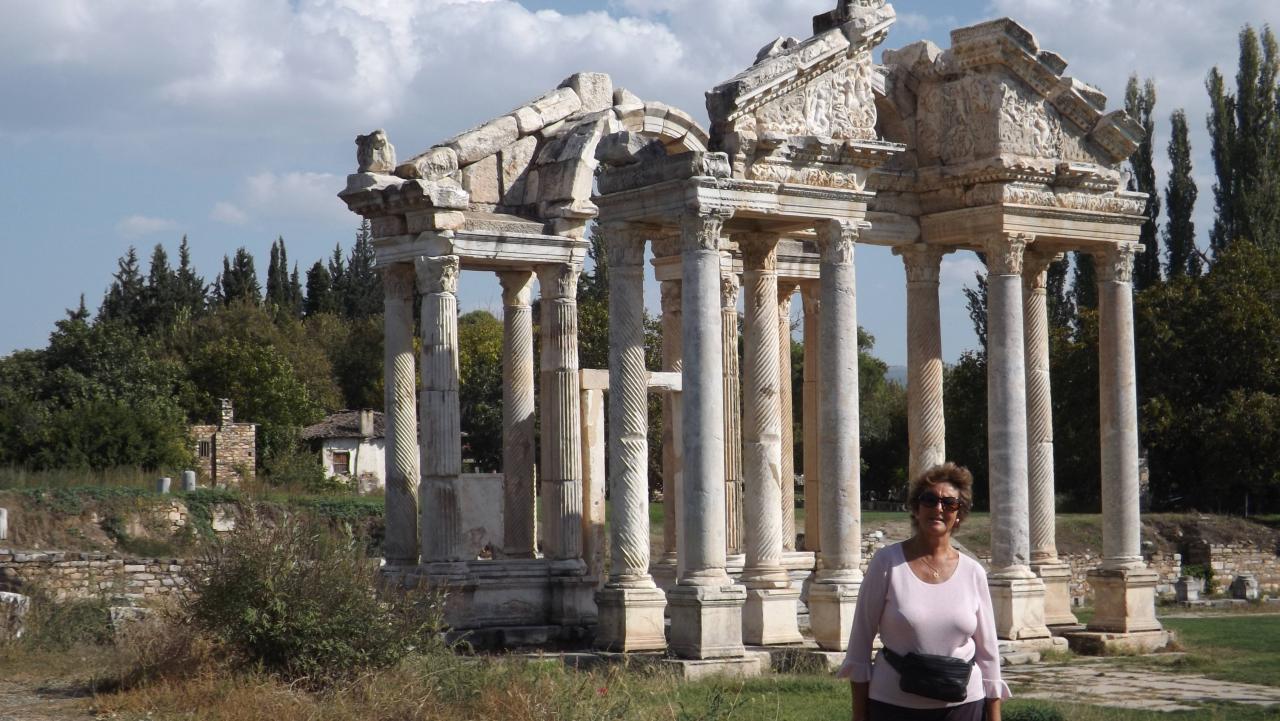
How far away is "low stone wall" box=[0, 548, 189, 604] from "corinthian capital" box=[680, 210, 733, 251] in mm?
13968

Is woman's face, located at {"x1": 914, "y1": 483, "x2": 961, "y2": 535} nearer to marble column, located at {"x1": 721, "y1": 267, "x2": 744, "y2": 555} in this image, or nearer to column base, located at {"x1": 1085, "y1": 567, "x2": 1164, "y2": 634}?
marble column, located at {"x1": 721, "y1": 267, "x2": 744, "y2": 555}

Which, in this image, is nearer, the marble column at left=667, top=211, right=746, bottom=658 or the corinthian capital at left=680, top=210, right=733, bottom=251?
the marble column at left=667, top=211, right=746, bottom=658

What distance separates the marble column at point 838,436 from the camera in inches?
829

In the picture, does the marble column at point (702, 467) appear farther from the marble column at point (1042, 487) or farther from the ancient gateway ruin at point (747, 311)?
the marble column at point (1042, 487)

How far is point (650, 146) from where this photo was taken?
68.5ft

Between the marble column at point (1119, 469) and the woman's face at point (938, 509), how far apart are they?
16869 mm

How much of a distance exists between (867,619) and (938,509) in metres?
0.63

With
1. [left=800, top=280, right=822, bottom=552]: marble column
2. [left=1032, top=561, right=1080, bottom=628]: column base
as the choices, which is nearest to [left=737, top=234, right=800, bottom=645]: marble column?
[left=800, top=280, right=822, bottom=552]: marble column

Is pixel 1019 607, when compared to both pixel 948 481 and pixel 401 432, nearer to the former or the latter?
pixel 401 432

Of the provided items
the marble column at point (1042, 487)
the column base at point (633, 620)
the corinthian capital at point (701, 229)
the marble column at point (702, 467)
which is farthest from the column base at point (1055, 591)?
the corinthian capital at point (701, 229)

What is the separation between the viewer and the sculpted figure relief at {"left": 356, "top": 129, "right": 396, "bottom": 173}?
24062 mm

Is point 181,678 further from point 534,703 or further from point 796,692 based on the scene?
point 796,692

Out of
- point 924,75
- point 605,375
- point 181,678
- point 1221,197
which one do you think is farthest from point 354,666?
point 1221,197

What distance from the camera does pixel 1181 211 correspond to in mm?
50750
